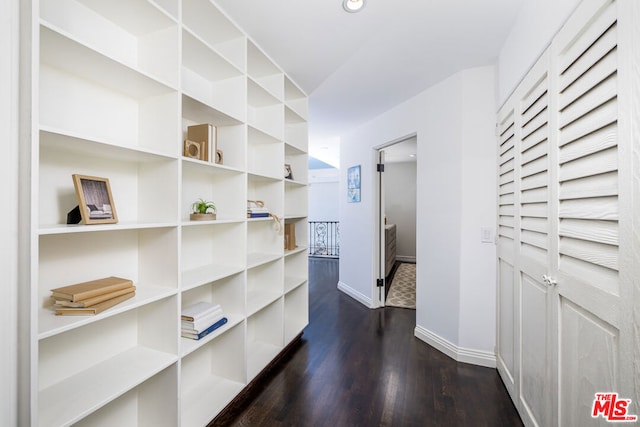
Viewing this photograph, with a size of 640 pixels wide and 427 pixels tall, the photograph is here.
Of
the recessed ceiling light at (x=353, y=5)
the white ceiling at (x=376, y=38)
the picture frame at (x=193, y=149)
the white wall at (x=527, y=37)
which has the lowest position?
the picture frame at (x=193, y=149)

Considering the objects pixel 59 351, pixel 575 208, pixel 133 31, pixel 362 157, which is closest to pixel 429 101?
pixel 362 157

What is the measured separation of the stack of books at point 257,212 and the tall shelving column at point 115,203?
771 mm

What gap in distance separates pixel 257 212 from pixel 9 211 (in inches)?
56.0

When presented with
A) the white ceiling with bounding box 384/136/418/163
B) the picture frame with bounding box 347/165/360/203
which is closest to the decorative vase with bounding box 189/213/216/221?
the picture frame with bounding box 347/165/360/203

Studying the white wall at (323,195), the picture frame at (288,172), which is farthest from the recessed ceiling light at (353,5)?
the white wall at (323,195)

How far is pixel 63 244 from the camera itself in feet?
3.93

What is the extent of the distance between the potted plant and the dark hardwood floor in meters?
1.23

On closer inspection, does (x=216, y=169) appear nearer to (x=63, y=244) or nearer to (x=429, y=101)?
(x=63, y=244)

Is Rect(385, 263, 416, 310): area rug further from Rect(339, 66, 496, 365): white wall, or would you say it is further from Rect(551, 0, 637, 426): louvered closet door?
Rect(551, 0, 637, 426): louvered closet door

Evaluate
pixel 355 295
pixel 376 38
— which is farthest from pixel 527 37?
pixel 355 295

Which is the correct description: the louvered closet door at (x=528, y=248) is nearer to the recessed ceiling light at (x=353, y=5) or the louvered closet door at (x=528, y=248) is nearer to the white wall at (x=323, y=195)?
the recessed ceiling light at (x=353, y=5)

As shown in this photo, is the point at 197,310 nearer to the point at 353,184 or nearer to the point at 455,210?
the point at 455,210

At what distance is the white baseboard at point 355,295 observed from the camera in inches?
147

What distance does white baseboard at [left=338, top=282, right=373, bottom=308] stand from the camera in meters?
3.73
